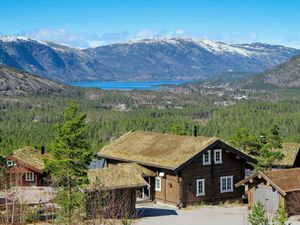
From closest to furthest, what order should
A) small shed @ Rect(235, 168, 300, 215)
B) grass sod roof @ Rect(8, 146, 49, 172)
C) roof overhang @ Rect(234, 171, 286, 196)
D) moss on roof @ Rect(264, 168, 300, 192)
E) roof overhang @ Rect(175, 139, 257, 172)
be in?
roof overhang @ Rect(234, 171, 286, 196)
small shed @ Rect(235, 168, 300, 215)
moss on roof @ Rect(264, 168, 300, 192)
roof overhang @ Rect(175, 139, 257, 172)
grass sod roof @ Rect(8, 146, 49, 172)

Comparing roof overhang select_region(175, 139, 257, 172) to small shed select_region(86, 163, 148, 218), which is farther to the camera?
roof overhang select_region(175, 139, 257, 172)

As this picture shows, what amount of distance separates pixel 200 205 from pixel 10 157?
2430 centimetres

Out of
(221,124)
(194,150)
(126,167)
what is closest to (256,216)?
(126,167)

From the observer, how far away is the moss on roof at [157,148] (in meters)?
52.1

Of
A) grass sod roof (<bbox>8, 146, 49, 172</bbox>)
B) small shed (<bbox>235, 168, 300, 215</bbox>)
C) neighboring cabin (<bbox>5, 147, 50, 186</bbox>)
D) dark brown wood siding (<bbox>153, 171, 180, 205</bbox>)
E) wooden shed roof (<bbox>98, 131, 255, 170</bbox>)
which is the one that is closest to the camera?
small shed (<bbox>235, 168, 300, 215</bbox>)

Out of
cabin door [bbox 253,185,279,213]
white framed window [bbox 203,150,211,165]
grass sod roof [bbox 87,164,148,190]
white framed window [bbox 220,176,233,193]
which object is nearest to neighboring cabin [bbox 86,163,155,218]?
grass sod roof [bbox 87,164,148,190]

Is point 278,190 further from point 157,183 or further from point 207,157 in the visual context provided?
point 157,183

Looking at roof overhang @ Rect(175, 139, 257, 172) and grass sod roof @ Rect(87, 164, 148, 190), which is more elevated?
roof overhang @ Rect(175, 139, 257, 172)

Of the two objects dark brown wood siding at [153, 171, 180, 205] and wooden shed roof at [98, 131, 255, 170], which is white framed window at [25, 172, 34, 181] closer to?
wooden shed roof at [98, 131, 255, 170]

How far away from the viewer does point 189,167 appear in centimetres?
5197

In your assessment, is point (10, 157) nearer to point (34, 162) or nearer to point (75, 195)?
point (34, 162)

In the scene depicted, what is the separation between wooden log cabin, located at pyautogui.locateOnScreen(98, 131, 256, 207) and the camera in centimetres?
5178

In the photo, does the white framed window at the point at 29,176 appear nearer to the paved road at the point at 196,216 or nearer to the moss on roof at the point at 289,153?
the paved road at the point at 196,216

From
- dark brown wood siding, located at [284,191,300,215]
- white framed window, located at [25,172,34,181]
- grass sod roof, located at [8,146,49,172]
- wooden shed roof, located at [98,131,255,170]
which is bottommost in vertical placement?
dark brown wood siding, located at [284,191,300,215]
